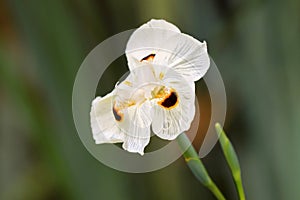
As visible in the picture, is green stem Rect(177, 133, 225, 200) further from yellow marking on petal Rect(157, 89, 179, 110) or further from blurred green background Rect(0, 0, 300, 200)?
blurred green background Rect(0, 0, 300, 200)

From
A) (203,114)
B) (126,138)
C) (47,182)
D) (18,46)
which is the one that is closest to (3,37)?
(18,46)

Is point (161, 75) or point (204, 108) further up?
point (161, 75)

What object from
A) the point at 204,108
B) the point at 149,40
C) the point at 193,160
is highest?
the point at 149,40

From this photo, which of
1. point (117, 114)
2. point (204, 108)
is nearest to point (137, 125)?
point (117, 114)

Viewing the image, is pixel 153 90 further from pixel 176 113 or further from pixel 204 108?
pixel 204 108

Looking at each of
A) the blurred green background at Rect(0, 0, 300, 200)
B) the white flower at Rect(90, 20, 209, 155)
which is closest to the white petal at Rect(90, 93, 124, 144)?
the white flower at Rect(90, 20, 209, 155)

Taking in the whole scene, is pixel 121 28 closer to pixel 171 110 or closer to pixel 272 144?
pixel 272 144

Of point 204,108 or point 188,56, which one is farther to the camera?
point 204,108

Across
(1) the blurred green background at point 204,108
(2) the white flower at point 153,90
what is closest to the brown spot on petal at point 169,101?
(2) the white flower at point 153,90

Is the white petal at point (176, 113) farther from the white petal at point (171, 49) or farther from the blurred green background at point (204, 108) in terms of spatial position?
the blurred green background at point (204, 108)
